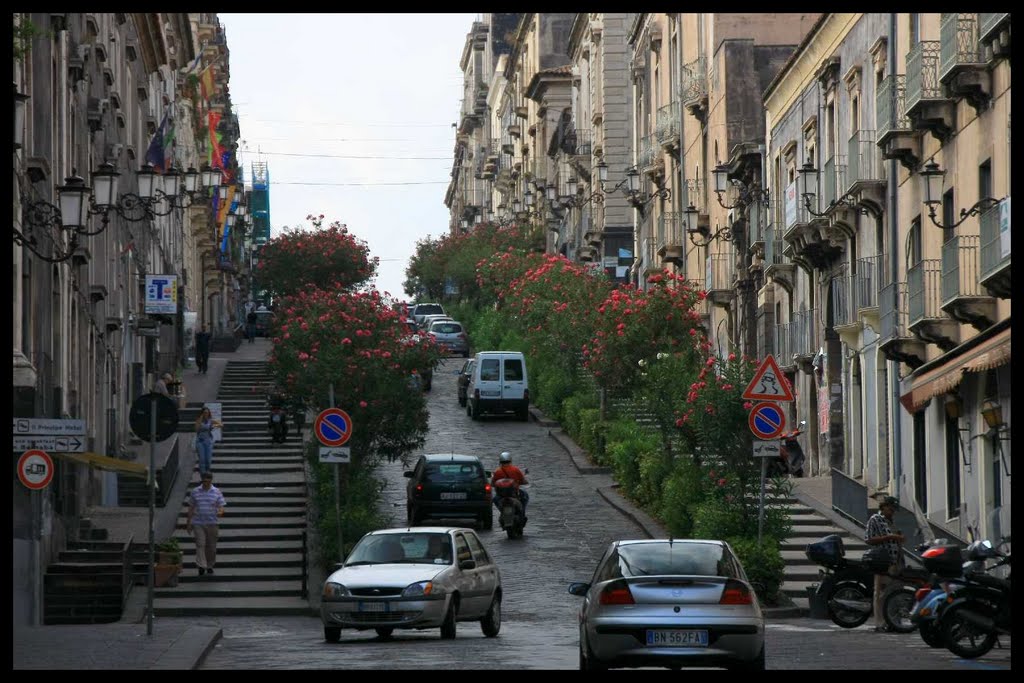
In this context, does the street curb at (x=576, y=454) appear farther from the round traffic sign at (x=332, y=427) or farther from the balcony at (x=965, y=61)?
the balcony at (x=965, y=61)

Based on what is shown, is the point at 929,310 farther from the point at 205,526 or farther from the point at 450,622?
the point at 450,622

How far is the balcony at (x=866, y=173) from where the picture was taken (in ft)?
117

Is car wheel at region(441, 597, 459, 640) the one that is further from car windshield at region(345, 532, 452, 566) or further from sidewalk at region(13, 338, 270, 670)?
sidewalk at region(13, 338, 270, 670)

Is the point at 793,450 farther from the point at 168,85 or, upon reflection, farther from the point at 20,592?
the point at 168,85

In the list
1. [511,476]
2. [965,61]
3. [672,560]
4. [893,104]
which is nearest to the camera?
[672,560]

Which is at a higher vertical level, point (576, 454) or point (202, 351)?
point (202, 351)

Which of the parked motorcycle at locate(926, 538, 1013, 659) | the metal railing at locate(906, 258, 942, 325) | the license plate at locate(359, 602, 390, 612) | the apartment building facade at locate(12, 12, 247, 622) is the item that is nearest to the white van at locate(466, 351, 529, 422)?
the apartment building facade at locate(12, 12, 247, 622)

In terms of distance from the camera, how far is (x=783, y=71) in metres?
44.4

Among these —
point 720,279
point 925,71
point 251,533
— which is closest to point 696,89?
point 720,279

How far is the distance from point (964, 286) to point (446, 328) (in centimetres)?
5108

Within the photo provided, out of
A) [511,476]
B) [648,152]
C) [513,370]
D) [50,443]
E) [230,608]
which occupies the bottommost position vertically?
[230,608]

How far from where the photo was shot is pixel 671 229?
2436 inches

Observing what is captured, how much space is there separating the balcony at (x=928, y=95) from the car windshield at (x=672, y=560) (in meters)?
14.2
